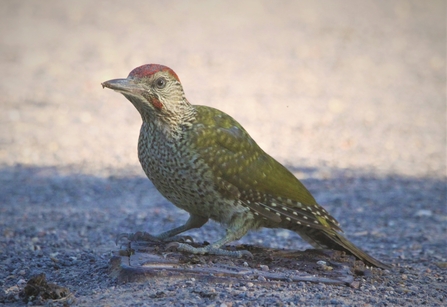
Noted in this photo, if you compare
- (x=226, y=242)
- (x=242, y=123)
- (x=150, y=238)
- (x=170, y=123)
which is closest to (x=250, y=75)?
(x=242, y=123)

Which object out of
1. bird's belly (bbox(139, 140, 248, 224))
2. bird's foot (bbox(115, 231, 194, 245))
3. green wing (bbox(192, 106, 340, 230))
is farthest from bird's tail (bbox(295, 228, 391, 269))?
bird's foot (bbox(115, 231, 194, 245))

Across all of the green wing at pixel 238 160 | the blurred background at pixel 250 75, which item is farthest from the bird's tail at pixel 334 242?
the blurred background at pixel 250 75

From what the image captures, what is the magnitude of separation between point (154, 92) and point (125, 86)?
22cm

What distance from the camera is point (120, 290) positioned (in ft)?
14.9

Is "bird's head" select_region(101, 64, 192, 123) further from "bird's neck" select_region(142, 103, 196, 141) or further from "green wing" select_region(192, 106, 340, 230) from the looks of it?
"green wing" select_region(192, 106, 340, 230)

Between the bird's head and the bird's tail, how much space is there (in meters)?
1.32

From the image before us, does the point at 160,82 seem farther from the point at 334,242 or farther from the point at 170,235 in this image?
the point at 334,242

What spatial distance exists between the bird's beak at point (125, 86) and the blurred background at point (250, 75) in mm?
4466

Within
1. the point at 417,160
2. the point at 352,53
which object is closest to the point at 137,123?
the point at 417,160

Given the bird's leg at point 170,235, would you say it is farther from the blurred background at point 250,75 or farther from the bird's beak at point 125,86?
the blurred background at point 250,75

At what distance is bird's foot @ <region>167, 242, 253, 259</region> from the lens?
16.5 feet

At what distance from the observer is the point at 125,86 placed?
4.91m

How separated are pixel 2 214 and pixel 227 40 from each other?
33.6ft

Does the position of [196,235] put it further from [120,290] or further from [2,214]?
[120,290]
